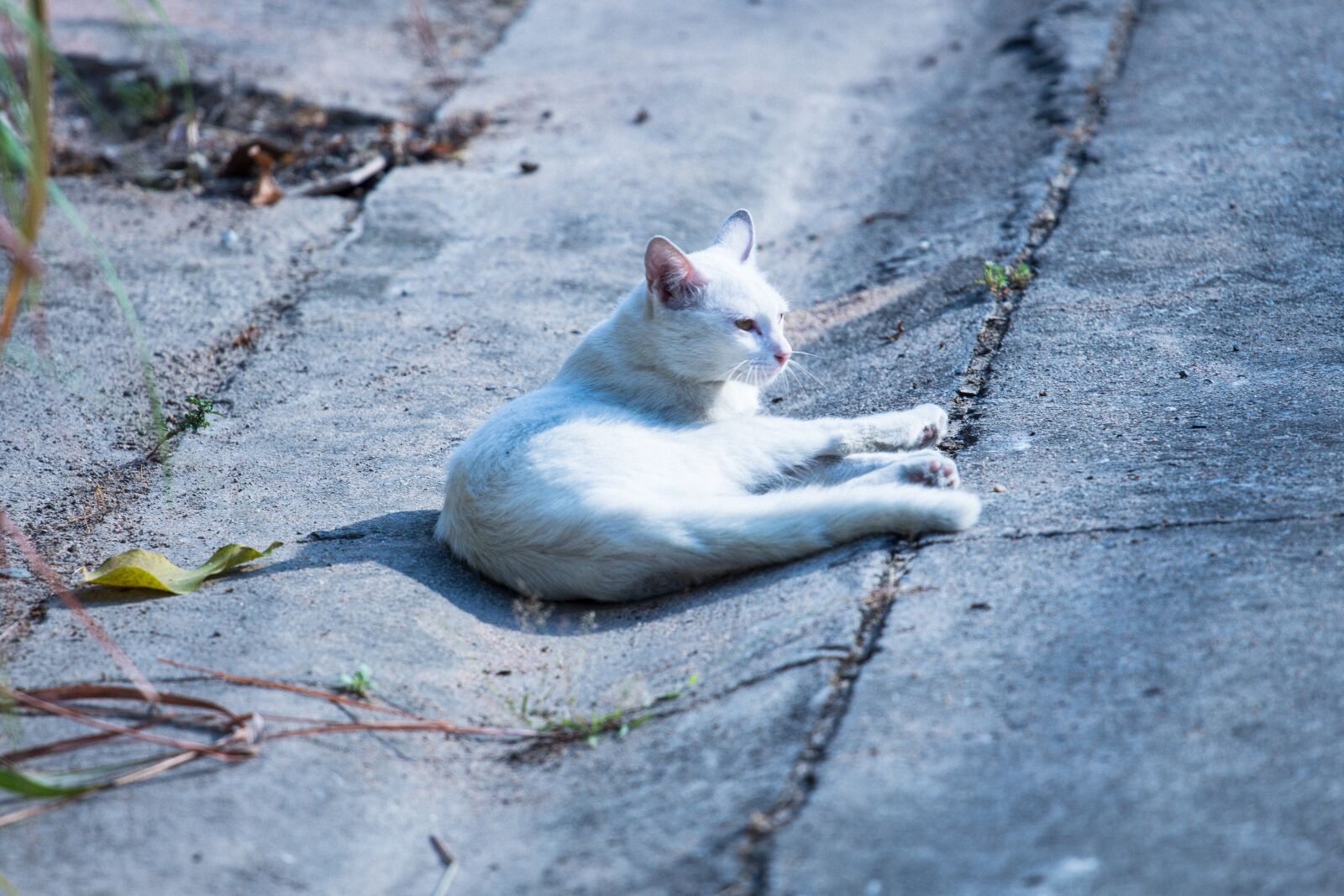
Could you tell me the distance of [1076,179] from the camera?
4879 mm

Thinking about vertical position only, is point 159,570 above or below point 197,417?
above

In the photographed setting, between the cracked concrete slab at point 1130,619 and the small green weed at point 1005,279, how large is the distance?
0.22 ft

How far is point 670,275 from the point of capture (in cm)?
331

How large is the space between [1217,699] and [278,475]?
2.66 meters

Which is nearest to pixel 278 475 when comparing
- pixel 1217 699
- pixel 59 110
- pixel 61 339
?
pixel 61 339

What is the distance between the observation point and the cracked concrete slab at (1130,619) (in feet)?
5.61

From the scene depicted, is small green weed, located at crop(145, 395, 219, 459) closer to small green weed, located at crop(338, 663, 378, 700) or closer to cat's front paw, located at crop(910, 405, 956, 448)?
small green weed, located at crop(338, 663, 378, 700)

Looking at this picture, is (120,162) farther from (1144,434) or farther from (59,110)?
(1144,434)

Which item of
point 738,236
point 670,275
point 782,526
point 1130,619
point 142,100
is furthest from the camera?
point 142,100

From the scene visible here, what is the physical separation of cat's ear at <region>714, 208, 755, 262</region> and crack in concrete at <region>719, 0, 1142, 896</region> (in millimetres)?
782

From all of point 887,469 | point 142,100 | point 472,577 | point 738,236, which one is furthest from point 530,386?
point 142,100

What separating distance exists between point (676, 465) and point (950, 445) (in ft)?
2.57

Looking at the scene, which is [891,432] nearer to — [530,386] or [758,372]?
[758,372]

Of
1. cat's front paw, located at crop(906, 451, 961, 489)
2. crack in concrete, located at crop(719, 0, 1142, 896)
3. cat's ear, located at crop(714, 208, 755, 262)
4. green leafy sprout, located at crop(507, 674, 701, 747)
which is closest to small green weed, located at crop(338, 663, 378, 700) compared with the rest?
green leafy sprout, located at crop(507, 674, 701, 747)
